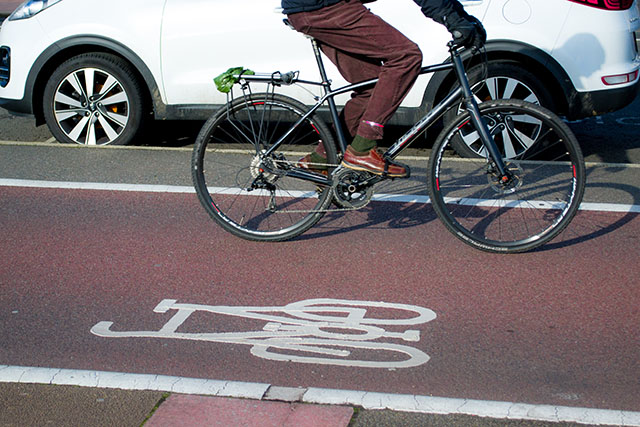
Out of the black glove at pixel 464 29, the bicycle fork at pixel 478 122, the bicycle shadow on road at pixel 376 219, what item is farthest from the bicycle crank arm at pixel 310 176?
the black glove at pixel 464 29

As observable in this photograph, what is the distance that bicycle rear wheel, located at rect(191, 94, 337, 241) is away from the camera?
515 centimetres

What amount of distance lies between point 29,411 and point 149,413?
489mm

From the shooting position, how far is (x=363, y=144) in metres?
5.01

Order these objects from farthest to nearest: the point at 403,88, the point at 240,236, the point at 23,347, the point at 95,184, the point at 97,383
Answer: the point at 95,184
the point at 240,236
the point at 403,88
the point at 23,347
the point at 97,383

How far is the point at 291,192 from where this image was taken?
6.15 meters

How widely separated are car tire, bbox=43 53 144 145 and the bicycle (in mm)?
1710

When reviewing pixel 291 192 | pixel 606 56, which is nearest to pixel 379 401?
pixel 291 192

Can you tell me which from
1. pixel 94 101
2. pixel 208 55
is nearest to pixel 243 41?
pixel 208 55

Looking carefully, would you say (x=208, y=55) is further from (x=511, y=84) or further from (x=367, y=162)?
(x=367, y=162)

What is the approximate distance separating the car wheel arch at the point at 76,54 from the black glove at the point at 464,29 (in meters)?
3.37

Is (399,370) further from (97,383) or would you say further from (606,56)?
(606,56)

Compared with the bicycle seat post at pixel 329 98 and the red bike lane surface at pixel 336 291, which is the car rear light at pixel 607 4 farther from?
the bicycle seat post at pixel 329 98

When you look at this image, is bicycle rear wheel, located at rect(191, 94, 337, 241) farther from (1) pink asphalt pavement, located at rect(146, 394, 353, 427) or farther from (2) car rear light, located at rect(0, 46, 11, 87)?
(2) car rear light, located at rect(0, 46, 11, 87)

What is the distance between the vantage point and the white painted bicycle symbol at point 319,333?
389 centimetres
